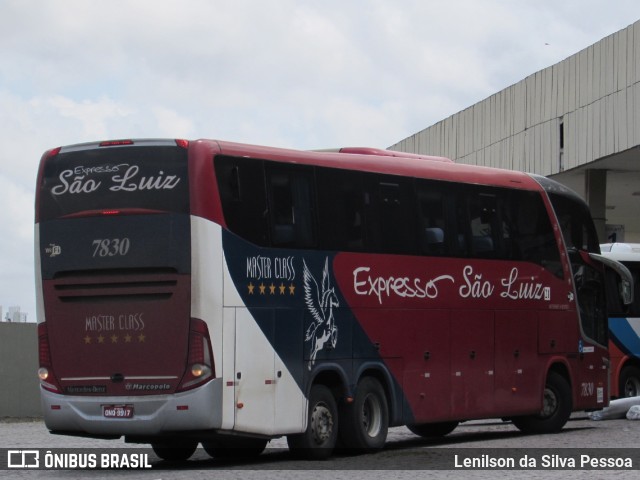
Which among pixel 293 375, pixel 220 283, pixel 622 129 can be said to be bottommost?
pixel 293 375

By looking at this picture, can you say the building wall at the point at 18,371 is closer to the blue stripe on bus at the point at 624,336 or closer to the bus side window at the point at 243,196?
the blue stripe on bus at the point at 624,336

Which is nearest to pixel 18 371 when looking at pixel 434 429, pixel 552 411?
pixel 434 429

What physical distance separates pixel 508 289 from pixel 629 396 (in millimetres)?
8130

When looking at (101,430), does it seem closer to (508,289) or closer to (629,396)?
(508,289)

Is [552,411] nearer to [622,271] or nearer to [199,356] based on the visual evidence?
[622,271]

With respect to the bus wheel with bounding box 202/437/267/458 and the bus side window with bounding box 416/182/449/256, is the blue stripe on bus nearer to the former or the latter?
the bus side window with bounding box 416/182/449/256

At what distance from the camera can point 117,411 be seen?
1591cm

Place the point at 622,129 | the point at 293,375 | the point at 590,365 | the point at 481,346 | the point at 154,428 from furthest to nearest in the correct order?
the point at 622,129 < the point at 590,365 < the point at 481,346 < the point at 293,375 < the point at 154,428

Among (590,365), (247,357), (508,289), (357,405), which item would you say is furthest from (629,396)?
(247,357)

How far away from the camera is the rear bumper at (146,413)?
Result: 15484 millimetres

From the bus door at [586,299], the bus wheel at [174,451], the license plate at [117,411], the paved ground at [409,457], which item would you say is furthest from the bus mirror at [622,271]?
the license plate at [117,411]

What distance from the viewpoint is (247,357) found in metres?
16.1

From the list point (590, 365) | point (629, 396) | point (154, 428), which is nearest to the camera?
point (154, 428)

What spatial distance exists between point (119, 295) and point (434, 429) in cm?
787
